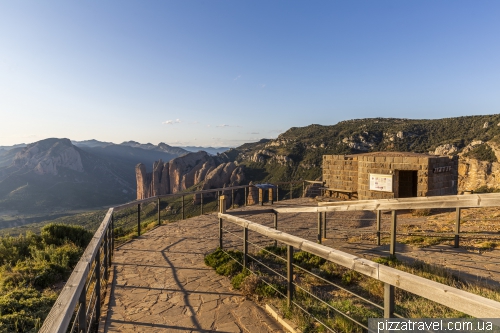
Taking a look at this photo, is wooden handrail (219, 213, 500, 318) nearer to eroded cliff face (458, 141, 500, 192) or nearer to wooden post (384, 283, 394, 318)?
wooden post (384, 283, 394, 318)

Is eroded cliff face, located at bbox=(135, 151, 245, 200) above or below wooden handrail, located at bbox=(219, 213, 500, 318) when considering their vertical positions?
below

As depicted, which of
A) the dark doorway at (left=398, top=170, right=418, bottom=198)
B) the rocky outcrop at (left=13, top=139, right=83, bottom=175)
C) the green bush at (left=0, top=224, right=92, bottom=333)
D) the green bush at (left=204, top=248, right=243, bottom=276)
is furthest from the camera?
the rocky outcrop at (left=13, top=139, right=83, bottom=175)

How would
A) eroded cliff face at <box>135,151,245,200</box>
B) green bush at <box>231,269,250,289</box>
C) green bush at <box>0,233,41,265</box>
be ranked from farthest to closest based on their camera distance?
eroded cliff face at <box>135,151,245,200</box>, green bush at <box>0,233,41,265</box>, green bush at <box>231,269,250,289</box>

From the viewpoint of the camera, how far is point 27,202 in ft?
304

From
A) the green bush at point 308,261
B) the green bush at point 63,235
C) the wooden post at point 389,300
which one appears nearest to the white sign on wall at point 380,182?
the green bush at point 308,261

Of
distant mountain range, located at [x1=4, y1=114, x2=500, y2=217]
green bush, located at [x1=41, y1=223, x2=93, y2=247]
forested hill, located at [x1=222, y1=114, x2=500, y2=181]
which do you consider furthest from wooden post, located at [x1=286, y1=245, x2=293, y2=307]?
forested hill, located at [x1=222, y1=114, x2=500, y2=181]

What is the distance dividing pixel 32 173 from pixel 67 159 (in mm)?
15917

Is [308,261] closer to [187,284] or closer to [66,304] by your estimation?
[187,284]

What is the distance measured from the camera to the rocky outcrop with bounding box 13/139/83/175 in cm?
12019

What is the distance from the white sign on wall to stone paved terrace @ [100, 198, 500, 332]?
6.43 m

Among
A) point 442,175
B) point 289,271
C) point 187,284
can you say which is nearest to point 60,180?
point 442,175

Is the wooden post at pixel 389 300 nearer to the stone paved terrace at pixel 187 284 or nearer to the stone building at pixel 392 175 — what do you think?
the stone paved terrace at pixel 187 284

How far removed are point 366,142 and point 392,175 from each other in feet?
145

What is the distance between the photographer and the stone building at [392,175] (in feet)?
41.7
